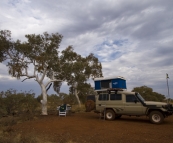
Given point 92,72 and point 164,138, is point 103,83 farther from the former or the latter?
point 92,72

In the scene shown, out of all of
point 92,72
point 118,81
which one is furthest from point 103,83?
point 92,72

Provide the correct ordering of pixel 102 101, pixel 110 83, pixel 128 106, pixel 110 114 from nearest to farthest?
1. pixel 128 106
2. pixel 110 114
3. pixel 102 101
4. pixel 110 83

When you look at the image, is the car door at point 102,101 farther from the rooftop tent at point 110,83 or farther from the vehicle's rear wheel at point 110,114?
the rooftop tent at point 110,83

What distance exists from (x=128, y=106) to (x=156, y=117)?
198 centimetres

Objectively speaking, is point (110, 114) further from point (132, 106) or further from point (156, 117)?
point (156, 117)

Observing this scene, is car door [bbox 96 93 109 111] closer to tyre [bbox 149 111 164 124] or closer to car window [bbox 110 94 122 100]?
car window [bbox 110 94 122 100]

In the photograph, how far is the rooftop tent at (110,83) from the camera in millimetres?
14117

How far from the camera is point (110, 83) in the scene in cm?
1441

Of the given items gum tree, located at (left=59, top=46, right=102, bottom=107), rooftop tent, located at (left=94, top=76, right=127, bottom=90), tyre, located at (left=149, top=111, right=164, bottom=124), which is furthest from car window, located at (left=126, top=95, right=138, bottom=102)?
gum tree, located at (left=59, top=46, right=102, bottom=107)

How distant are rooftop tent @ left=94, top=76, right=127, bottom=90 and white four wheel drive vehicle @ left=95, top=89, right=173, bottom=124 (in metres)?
0.52

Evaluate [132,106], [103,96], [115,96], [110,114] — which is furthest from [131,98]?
[103,96]

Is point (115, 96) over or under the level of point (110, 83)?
under

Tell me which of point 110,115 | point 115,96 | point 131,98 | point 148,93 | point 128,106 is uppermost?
point 148,93

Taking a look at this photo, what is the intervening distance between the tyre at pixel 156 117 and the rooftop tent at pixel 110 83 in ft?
10.3
